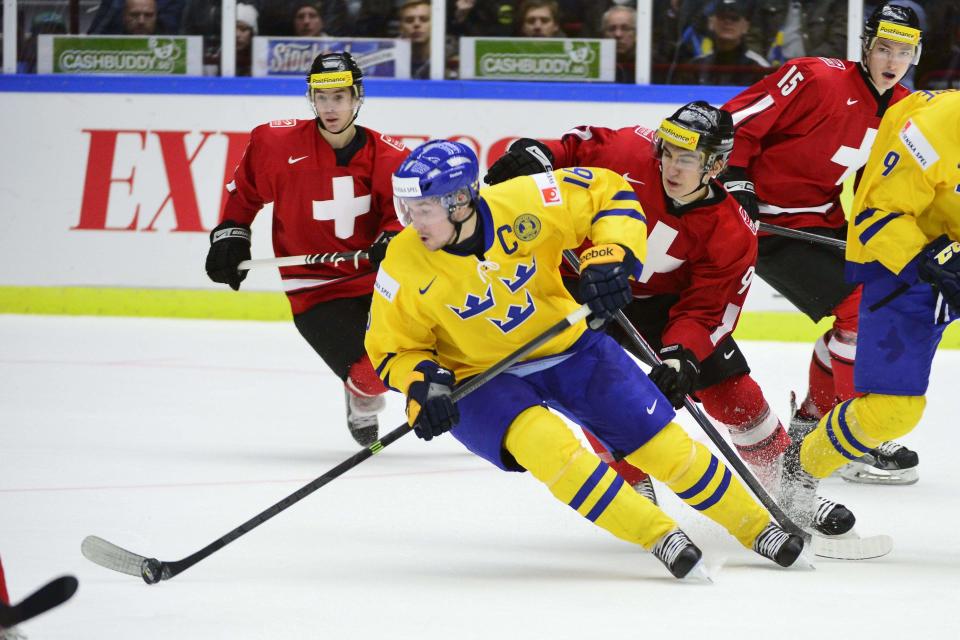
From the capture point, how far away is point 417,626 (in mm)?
2586

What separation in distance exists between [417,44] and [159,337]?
1790 mm

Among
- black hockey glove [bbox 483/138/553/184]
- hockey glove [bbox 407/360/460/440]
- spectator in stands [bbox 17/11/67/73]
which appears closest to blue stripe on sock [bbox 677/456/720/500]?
hockey glove [bbox 407/360/460/440]

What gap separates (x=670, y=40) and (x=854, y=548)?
3924mm

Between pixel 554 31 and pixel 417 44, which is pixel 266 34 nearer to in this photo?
pixel 417 44

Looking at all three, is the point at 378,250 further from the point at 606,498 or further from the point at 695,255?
the point at 606,498

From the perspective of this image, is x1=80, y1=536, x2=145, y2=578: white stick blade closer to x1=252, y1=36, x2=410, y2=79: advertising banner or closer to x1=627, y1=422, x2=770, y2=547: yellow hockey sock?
x1=627, y1=422, x2=770, y2=547: yellow hockey sock

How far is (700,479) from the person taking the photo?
9.57ft

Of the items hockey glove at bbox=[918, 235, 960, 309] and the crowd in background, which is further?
the crowd in background

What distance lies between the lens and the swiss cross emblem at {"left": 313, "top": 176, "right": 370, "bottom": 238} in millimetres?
4348

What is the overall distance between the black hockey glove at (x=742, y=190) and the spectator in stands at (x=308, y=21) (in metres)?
3.31

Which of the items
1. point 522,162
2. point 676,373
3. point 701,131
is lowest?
point 676,373

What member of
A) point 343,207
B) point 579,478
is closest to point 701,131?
point 579,478

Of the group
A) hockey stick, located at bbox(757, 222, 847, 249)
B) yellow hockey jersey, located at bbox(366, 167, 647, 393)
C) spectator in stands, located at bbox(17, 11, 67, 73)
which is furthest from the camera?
spectator in stands, located at bbox(17, 11, 67, 73)

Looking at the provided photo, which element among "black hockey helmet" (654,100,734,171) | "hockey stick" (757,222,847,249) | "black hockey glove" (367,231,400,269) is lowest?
"black hockey glove" (367,231,400,269)
